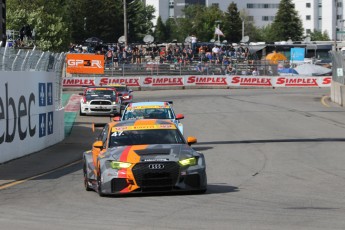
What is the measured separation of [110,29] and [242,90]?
49.1 m

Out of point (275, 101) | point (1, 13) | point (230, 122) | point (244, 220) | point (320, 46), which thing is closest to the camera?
point (244, 220)

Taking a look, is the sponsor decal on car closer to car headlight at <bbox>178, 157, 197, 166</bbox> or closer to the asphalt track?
the asphalt track

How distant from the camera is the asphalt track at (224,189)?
10.9 m

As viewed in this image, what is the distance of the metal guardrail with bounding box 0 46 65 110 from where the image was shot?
2075 centimetres

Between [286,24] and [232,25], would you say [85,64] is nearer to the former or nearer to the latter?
[232,25]

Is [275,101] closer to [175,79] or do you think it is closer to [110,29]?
[175,79]

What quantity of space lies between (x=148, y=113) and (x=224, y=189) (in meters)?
8.67

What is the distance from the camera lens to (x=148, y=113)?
2294cm

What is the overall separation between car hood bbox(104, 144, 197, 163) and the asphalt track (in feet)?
2.12

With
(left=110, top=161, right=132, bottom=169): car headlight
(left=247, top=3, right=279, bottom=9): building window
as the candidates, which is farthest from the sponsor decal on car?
(left=247, top=3, right=279, bottom=9): building window

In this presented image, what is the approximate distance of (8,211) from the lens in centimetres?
1220

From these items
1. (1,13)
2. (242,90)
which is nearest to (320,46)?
(242,90)

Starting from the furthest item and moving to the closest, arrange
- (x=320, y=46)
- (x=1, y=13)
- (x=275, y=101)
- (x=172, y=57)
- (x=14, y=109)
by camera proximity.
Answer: (x=320, y=46), (x=172, y=57), (x=275, y=101), (x=1, y=13), (x=14, y=109)

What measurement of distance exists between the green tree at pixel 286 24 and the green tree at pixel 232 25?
8.40m
